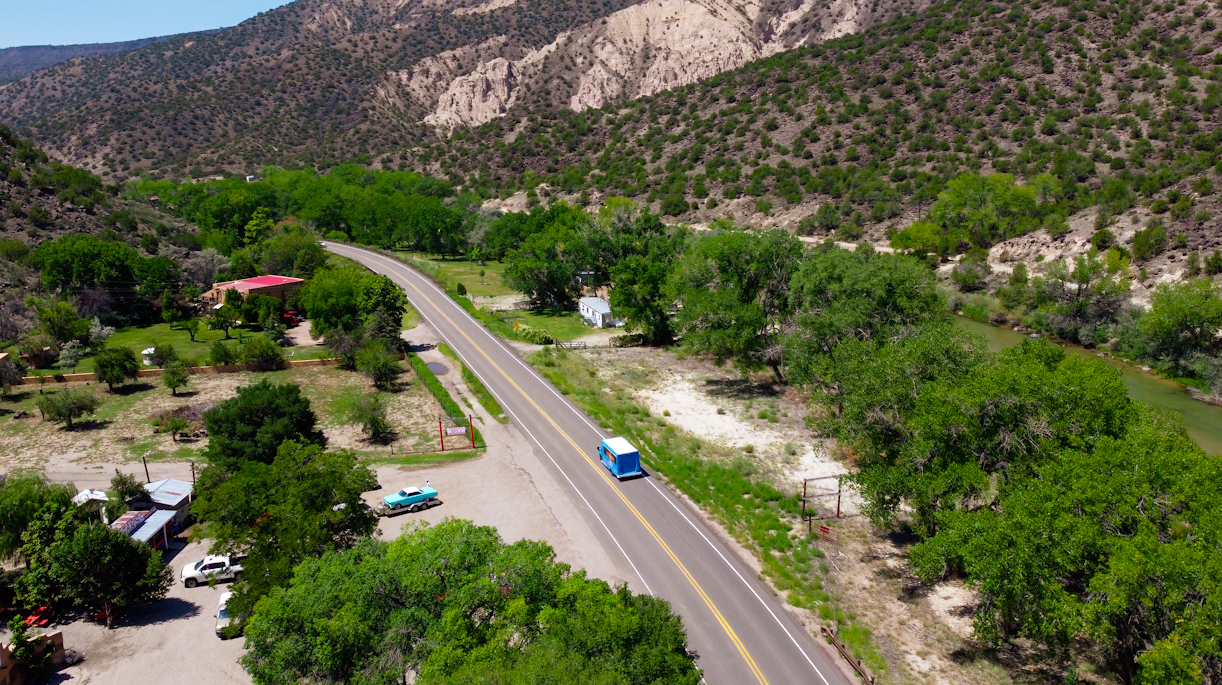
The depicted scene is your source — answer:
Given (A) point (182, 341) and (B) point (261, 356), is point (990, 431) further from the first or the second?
(A) point (182, 341)

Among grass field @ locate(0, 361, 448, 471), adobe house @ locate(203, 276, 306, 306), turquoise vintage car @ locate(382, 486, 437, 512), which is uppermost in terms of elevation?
adobe house @ locate(203, 276, 306, 306)

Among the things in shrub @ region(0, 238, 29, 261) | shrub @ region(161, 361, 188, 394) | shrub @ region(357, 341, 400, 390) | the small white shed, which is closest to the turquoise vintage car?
shrub @ region(357, 341, 400, 390)

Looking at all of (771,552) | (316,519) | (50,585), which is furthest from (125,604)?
(771,552)

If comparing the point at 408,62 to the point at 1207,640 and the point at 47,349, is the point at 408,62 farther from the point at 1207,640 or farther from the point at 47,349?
the point at 1207,640

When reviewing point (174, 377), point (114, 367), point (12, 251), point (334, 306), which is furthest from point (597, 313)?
point (12, 251)

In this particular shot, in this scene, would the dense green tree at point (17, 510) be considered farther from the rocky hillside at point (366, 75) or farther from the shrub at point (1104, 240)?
the rocky hillside at point (366, 75)

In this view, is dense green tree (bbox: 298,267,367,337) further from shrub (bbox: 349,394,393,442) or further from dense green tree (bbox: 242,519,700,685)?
dense green tree (bbox: 242,519,700,685)
